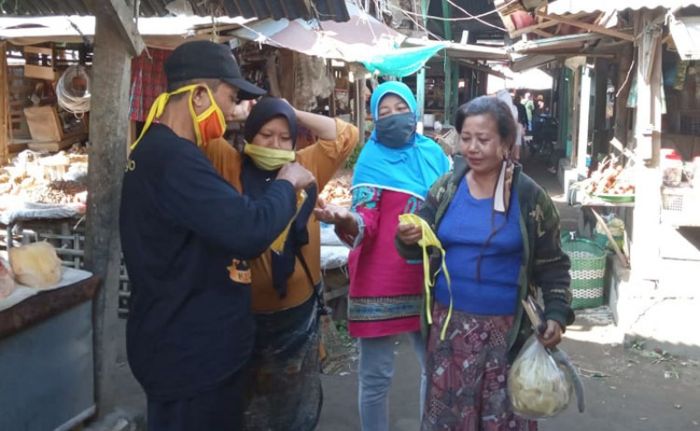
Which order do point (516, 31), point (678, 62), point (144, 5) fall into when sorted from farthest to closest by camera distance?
point (516, 31) → point (678, 62) → point (144, 5)

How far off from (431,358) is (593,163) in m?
7.86

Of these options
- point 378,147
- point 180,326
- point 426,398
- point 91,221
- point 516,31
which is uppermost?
point 516,31

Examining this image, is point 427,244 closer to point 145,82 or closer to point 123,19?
point 123,19

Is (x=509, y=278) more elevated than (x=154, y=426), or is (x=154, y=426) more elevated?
(x=509, y=278)

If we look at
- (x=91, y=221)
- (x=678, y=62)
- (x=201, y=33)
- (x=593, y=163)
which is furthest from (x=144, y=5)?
(x=593, y=163)

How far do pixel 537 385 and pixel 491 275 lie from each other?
0.45 m

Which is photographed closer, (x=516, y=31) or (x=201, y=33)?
(x=201, y=33)

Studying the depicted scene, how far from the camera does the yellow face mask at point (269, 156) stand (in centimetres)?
261

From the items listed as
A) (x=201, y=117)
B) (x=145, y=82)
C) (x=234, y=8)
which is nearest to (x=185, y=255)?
(x=201, y=117)

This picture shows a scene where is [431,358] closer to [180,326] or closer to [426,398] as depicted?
[426,398]

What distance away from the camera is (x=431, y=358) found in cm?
276

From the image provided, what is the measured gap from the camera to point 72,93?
27.2ft

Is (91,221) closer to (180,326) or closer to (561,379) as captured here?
(180,326)

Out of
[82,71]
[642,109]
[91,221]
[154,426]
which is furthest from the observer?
[82,71]
